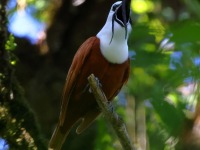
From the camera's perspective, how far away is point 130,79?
3.41 m

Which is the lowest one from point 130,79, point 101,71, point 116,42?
point 130,79

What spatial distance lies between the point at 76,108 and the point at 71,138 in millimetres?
796

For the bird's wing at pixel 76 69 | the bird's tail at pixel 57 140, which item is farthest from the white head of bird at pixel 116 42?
the bird's tail at pixel 57 140

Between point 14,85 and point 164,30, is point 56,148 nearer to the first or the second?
point 14,85

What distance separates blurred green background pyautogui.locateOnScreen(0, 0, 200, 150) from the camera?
35.4 inches

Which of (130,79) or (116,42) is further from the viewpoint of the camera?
(130,79)

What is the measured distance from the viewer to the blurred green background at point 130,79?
90cm

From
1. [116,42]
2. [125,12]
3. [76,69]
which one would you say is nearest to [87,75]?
[76,69]

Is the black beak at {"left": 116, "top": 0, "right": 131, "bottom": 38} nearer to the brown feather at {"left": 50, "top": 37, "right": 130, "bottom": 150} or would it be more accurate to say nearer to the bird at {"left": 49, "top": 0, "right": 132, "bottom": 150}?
the bird at {"left": 49, "top": 0, "right": 132, "bottom": 150}

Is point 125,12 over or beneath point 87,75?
over

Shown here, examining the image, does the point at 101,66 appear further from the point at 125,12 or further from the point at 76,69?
the point at 125,12

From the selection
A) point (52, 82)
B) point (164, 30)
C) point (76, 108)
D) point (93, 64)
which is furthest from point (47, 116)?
point (164, 30)

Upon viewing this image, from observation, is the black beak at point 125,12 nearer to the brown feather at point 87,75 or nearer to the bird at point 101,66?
the bird at point 101,66

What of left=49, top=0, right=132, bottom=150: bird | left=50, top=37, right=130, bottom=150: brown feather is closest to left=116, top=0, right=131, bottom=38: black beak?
left=49, top=0, right=132, bottom=150: bird
